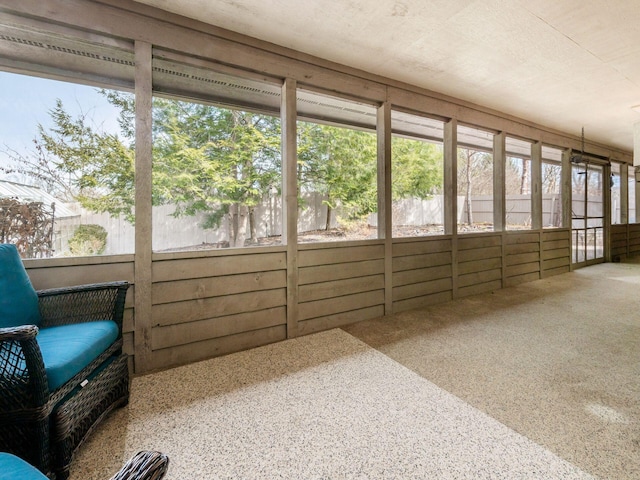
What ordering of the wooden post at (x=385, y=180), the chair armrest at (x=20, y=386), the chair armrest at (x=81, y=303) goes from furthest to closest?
the wooden post at (x=385, y=180)
the chair armrest at (x=81, y=303)
the chair armrest at (x=20, y=386)

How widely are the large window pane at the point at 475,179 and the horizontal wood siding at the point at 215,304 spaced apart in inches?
132

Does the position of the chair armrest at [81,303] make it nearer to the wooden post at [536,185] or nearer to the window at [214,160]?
the window at [214,160]

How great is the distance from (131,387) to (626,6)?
443 centimetres

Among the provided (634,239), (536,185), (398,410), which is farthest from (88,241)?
(634,239)

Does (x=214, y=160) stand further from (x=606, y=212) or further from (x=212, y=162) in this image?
(x=606, y=212)

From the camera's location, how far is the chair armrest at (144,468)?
54 centimetres

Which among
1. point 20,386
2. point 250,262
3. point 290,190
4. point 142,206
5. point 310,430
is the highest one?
point 290,190

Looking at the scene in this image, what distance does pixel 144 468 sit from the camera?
1.82 ft

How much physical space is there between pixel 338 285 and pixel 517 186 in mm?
4420

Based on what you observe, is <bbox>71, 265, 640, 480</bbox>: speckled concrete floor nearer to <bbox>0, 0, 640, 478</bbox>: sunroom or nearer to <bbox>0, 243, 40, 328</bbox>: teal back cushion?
<bbox>0, 0, 640, 478</bbox>: sunroom

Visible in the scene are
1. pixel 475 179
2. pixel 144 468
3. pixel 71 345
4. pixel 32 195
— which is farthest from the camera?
pixel 475 179

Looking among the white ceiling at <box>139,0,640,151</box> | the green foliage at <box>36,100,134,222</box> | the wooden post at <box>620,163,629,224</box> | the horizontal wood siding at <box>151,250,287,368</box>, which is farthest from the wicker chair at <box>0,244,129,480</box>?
the wooden post at <box>620,163,629,224</box>

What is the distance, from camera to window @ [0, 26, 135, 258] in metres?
2.06

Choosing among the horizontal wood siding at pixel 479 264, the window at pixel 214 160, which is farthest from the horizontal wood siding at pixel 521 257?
the window at pixel 214 160
